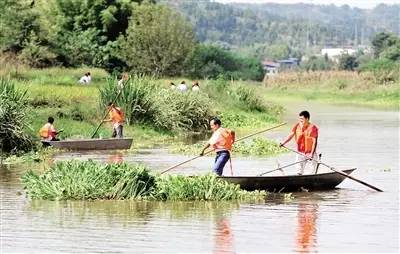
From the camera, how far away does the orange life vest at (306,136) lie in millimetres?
19719

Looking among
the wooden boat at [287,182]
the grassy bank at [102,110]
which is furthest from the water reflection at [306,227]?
the grassy bank at [102,110]

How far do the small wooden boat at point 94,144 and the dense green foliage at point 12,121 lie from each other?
963mm

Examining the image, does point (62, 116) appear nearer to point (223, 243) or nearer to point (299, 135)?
point (299, 135)

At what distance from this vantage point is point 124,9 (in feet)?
213

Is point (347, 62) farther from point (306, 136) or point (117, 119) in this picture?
point (306, 136)

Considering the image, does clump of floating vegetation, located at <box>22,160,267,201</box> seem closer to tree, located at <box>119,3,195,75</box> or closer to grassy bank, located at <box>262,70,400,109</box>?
tree, located at <box>119,3,195,75</box>

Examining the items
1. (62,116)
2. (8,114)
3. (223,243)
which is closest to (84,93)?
(62,116)

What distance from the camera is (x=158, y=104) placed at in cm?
3581

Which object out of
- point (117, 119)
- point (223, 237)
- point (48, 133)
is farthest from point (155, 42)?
point (223, 237)

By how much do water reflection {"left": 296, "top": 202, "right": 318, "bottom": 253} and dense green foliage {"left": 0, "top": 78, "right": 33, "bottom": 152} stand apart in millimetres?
11166

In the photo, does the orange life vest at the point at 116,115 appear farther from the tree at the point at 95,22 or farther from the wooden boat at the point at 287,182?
the tree at the point at 95,22

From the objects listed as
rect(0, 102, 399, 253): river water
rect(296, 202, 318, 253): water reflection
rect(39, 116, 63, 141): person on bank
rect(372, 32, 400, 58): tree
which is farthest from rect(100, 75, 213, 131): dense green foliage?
rect(372, 32, 400, 58): tree

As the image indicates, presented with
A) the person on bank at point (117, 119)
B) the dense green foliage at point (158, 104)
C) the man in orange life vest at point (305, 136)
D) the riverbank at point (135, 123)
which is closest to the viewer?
the man in orange life vest at point (305, 136)

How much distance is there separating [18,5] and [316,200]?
125 feet
